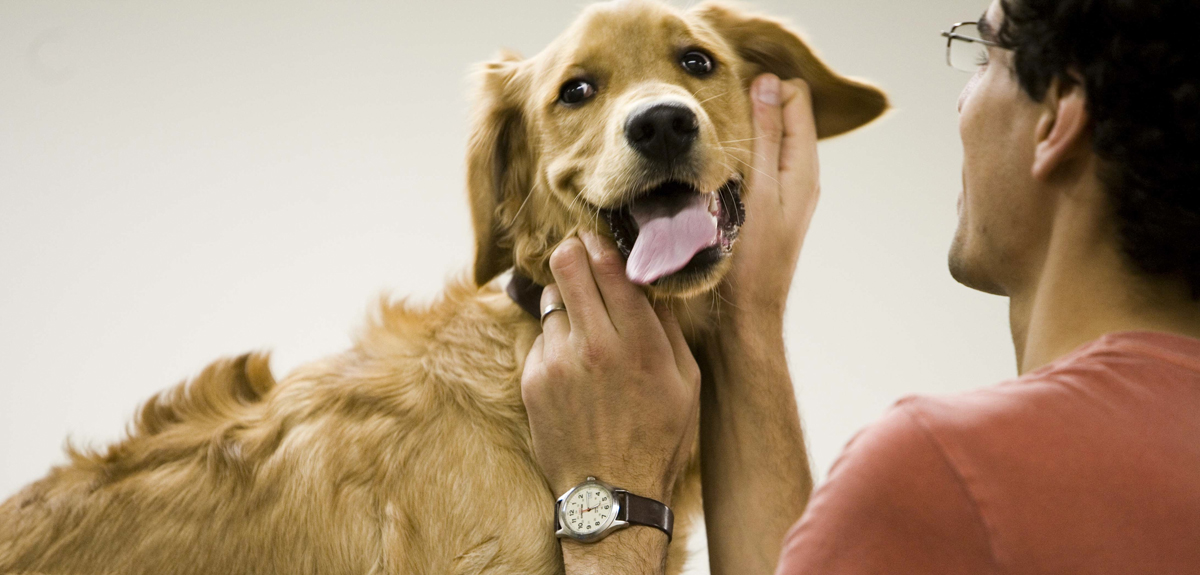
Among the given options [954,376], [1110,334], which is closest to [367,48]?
[954,376]

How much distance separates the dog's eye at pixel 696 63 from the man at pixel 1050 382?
1.57 feet

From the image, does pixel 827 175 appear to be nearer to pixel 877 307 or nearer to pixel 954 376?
pixel 877 307

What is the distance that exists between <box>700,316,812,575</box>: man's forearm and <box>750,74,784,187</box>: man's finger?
0.25 metres

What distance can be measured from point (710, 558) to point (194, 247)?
1972 mm

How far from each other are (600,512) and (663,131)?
56cm

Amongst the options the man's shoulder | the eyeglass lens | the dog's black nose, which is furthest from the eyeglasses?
the man's shoulder

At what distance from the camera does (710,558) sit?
128 cm

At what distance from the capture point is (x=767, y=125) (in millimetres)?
1432

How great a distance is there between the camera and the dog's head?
1.29m

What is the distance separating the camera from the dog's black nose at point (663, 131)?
4.18ft

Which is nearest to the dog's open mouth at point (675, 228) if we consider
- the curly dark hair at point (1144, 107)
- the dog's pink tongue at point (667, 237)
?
the dog's pink tongue at point (667, 237)

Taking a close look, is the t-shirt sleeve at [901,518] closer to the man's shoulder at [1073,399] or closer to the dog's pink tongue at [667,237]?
the man's shoulder at [1073,399]

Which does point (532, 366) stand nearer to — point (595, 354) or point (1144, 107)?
point (595, 354)

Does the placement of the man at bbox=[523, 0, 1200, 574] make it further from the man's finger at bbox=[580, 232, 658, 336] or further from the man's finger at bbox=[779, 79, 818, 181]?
the man's finger at bbox=[779, 79, 818, 181]
